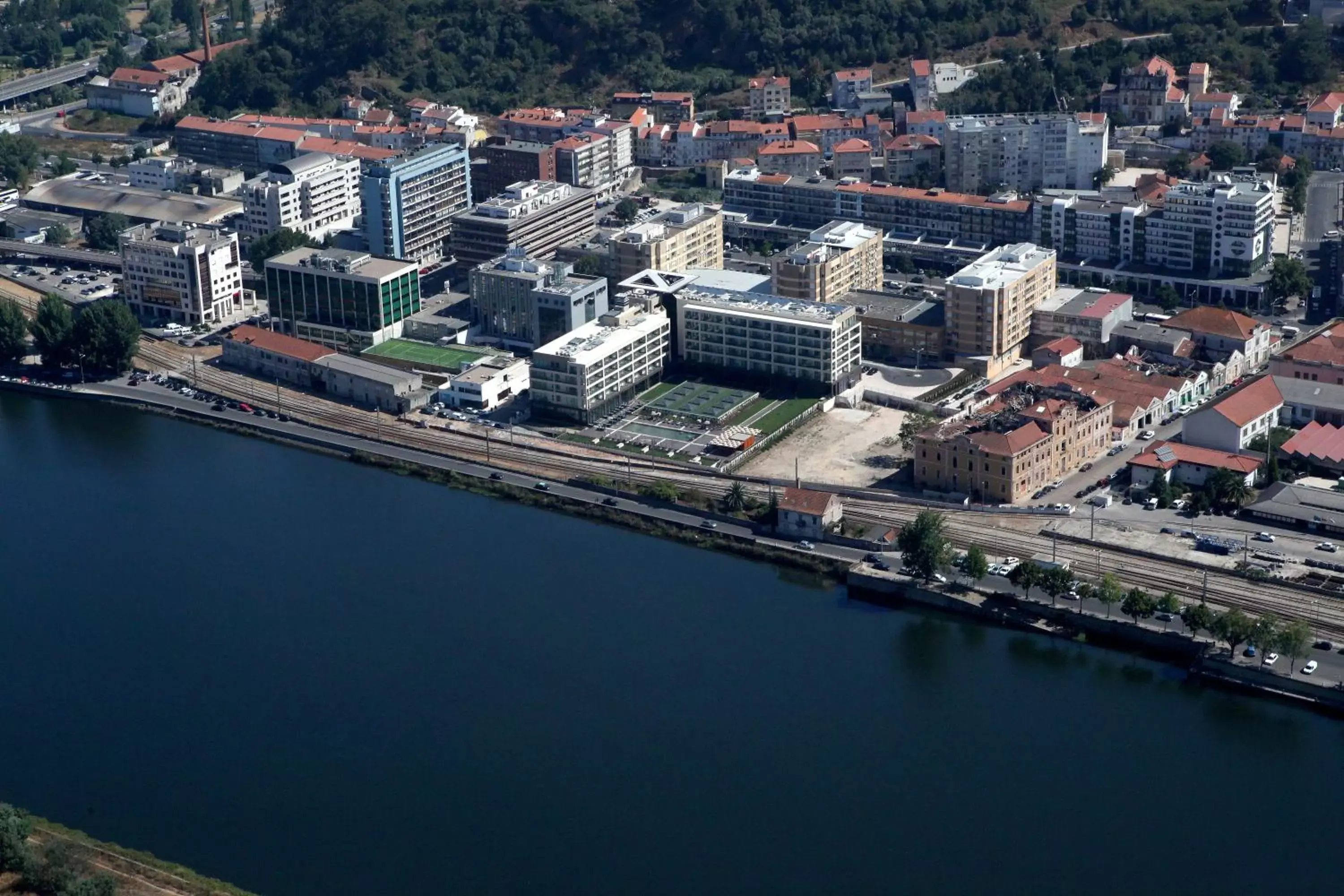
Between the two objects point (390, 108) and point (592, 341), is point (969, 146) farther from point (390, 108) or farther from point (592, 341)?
point (390, 108)

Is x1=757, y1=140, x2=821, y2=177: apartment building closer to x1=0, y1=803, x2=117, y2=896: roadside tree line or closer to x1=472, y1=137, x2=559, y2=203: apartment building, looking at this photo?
x1=472, y1=137, x2=559, y2=203: apartment building

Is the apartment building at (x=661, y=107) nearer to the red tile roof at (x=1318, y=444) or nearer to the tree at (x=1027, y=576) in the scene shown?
the red tile roof at (x=1318, y=444)

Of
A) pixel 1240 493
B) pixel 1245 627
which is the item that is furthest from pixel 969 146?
pixel 1245 627

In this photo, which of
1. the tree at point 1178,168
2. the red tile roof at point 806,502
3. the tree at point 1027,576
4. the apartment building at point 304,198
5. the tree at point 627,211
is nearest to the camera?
→ the tree at point 1027,576

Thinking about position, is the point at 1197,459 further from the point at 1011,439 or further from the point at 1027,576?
the point at 1027,576

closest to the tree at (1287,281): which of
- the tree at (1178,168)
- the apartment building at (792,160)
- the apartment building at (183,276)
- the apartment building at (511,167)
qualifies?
the tree at (1178,168)
